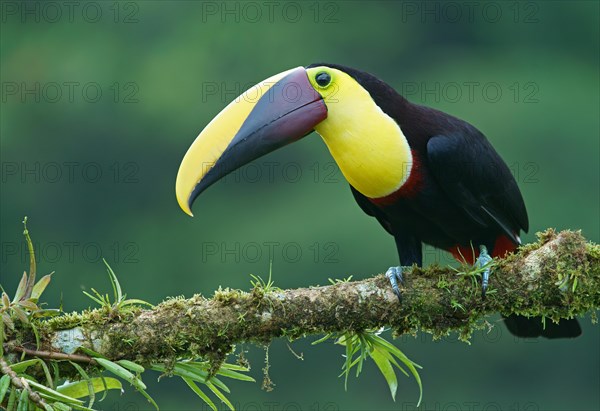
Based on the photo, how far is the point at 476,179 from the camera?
4285mm

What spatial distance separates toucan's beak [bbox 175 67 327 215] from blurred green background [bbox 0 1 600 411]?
268 inches

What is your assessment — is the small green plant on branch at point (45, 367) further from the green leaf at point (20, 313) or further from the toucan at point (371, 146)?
the toucan at point (371, 146)

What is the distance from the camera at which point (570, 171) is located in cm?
1305

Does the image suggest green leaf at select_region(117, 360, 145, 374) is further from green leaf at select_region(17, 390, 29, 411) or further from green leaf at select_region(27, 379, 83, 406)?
green leaf at select_region(17, 390, 29, 411)

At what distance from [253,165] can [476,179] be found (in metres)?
9.05

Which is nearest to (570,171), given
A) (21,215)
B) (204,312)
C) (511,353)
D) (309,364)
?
(511,353)

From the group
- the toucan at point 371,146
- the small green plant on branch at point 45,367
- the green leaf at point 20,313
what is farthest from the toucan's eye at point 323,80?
the green leaf at point 20,313

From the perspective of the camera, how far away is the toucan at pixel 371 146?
415 centimetres

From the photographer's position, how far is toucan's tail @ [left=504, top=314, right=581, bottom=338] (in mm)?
4215

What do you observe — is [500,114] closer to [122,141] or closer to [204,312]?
[122,141]

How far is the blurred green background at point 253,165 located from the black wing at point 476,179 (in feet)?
21.3

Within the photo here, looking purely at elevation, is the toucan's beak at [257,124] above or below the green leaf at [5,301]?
above

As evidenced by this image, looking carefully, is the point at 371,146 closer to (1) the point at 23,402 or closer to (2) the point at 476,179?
(2) the point at 476,179

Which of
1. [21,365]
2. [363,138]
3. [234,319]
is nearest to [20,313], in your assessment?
[21,365]
